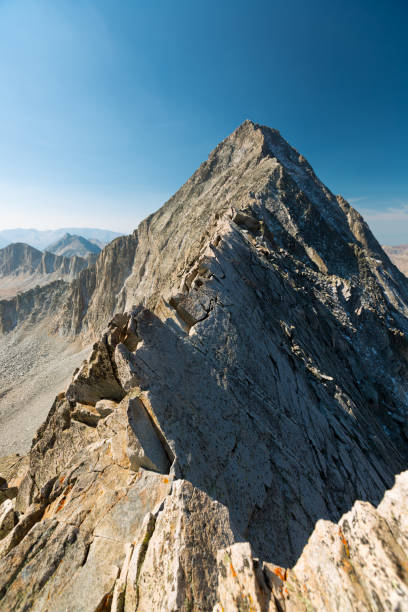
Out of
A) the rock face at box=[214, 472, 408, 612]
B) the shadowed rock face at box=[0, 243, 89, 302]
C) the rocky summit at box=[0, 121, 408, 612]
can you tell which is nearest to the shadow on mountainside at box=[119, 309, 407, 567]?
the rocky summit at box=[0, 121, 408, 612]

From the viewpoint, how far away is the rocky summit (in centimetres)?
416

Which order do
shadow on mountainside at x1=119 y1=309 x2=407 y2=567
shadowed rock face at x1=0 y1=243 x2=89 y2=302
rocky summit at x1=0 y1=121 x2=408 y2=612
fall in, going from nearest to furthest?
rocky summit at x1=0 y1=121 x2=408 y2=612 → shadow on mountainside at x1=119 y1=309 x2=407 y2=567 → shadowed rock face at x1=0 y1=243 x2=89 y2=302

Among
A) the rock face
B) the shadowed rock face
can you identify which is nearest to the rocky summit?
the rock face

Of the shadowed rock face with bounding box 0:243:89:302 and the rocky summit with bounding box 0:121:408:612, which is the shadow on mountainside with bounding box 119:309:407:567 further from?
the shadowed rock face with bounding box 0:243:89:302

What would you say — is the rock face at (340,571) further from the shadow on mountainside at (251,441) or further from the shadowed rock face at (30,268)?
the shadowed rock face at (30,268)

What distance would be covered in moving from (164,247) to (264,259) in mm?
32423

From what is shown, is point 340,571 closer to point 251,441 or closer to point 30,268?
point 251,441

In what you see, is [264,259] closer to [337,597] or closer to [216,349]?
[216,349]

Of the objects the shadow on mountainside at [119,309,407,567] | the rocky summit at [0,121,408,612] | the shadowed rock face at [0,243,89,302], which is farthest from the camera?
the shadowed rock face at [0,243,89,302]

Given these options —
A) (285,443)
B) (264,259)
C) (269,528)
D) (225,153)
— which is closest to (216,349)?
(285,443)

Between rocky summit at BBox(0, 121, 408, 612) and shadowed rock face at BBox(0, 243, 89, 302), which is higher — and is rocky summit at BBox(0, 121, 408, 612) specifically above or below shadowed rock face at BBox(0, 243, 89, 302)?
above

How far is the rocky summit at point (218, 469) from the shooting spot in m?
4.16

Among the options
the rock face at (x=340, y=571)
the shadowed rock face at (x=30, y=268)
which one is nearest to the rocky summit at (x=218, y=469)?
the rock face at (x=340, y=571)

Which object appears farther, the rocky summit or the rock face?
the rocky summit
